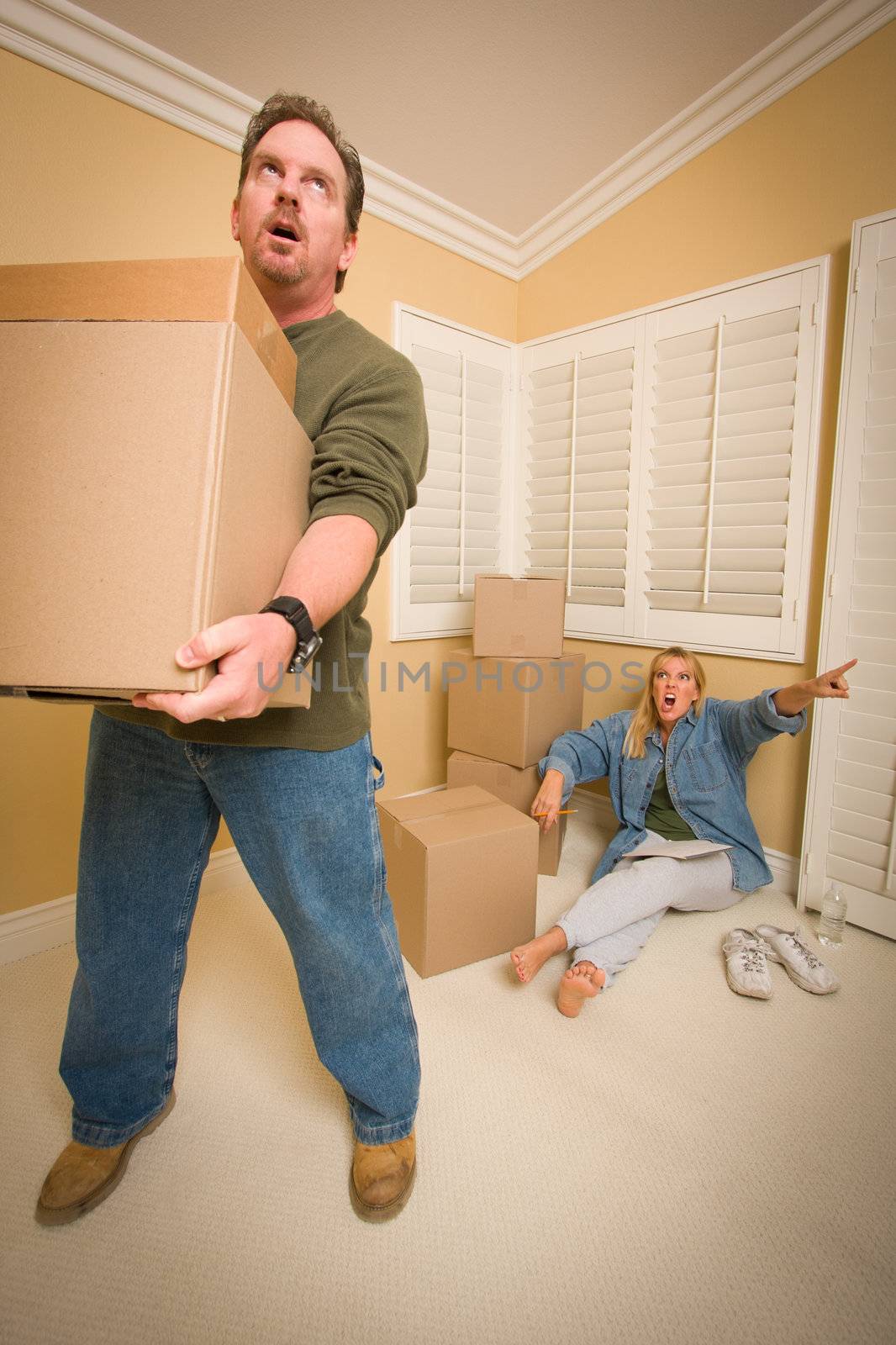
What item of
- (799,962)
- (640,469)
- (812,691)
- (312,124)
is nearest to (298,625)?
(312,124)

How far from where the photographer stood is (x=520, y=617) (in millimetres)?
1979

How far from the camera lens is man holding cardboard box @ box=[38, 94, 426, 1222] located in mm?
729

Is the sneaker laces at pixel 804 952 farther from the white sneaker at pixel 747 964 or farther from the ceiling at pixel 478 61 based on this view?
the ceiling at pixel 478 61

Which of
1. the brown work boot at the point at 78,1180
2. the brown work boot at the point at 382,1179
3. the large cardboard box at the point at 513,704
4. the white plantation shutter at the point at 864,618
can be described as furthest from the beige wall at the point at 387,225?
the brown work boot at the point at 382,1179

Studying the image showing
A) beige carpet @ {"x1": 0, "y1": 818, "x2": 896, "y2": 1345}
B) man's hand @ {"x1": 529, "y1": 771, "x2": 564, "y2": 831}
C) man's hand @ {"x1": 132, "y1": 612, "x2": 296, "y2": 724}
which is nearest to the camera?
man's hand @ {"x1": 132, "y1": 612, "x2": 296, "y2": 724}

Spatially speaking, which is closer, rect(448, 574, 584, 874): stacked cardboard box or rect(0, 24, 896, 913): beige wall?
rect(0, 24, 896, 913): beige wall

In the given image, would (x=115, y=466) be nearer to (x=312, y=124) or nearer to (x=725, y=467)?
(x=312, y=124)

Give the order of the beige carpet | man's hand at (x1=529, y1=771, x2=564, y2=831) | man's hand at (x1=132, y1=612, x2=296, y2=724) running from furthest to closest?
man's hand at (x1=529, y1=771, x2=564, y2=831) < the beige carpet < man's hand at (x1=132, y1=612, x2=296, y2=724)

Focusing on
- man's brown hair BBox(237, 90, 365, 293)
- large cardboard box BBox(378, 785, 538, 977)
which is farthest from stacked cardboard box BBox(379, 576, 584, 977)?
man's brown hair BBox(237, 90, 365, 293)

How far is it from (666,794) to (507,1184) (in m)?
1.08

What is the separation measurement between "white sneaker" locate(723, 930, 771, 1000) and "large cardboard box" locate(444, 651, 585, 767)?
0.71 metres

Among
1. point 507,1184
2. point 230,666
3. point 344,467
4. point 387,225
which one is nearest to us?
point 230,666

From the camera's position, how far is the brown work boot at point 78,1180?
0.90 meters

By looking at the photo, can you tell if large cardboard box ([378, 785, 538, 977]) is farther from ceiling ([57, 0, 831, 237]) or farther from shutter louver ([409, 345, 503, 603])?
ceiling ([57, 0, 831, 237])
